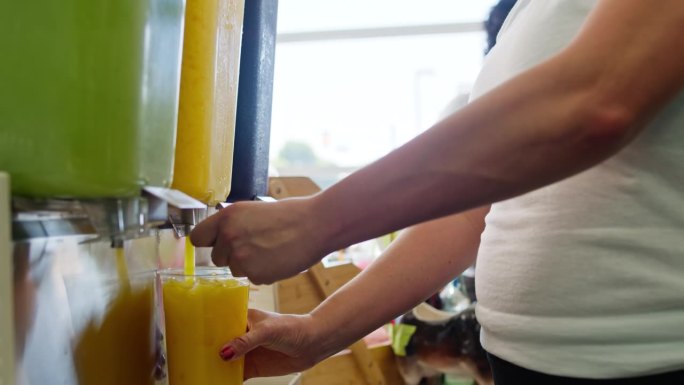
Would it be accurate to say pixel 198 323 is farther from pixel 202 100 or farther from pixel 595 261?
pixel 595 261

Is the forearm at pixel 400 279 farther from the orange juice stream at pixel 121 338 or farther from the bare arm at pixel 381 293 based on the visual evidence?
the orange juice stream at pixel 121 338

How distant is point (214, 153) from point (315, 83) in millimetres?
2530

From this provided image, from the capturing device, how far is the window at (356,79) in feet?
10.0

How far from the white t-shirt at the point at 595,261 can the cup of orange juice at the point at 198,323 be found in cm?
29

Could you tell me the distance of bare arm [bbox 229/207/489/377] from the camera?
801 mm

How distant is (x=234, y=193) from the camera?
30.3 inches

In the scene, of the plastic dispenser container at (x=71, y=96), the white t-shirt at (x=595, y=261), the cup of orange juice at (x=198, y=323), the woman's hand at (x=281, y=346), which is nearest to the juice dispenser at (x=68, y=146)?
the plastic dispenser container at (x=71, y=96)

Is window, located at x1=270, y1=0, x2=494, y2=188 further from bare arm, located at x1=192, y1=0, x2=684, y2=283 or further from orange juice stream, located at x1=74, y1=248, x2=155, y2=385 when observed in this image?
bare arm, located at x1=192, y1=0, x2=684, y2=283

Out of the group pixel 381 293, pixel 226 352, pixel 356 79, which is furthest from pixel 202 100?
pixel 356 79

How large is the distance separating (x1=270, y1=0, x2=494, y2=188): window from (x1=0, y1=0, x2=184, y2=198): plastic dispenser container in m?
2.61

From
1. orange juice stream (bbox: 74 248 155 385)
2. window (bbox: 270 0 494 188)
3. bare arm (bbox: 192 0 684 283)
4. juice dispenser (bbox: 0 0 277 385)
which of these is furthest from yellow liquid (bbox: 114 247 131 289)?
window (bbox: 270 0 494 188)

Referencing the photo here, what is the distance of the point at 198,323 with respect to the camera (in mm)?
639

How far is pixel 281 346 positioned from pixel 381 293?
0.16m

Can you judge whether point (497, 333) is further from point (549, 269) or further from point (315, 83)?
point (315, 83)
